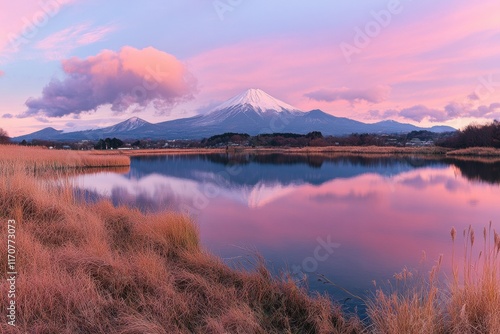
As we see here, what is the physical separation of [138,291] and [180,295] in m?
0.44

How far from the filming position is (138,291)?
3.67 meters

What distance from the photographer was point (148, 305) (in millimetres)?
3445

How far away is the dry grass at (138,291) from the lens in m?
3.01

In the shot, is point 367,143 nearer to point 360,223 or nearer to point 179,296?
point 360,223

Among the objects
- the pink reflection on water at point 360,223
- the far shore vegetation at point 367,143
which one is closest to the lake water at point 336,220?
the pink reflection on water at point 360,223

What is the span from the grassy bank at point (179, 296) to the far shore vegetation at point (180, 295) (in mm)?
11

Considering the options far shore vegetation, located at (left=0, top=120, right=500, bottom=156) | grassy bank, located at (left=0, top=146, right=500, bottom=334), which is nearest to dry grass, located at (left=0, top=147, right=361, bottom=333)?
grassy bank, located at (left=0, top=146, right=500, bottom=334)

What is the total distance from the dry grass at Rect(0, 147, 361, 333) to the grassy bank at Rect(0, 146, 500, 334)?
0.01 meters

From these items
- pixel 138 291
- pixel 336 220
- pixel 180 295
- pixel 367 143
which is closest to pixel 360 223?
pixel 336 220

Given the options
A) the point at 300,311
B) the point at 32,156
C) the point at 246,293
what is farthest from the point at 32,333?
the point at 32,156

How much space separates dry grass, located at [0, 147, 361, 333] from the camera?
3.01 metres

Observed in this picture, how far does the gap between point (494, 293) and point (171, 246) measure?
13.9 feet

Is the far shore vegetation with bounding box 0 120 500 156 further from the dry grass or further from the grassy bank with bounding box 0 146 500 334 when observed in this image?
the grassy bank with bounding box 0 146 500 334

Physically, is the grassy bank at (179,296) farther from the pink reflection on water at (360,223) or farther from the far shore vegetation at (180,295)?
the pink reflection on water at (360,223)
